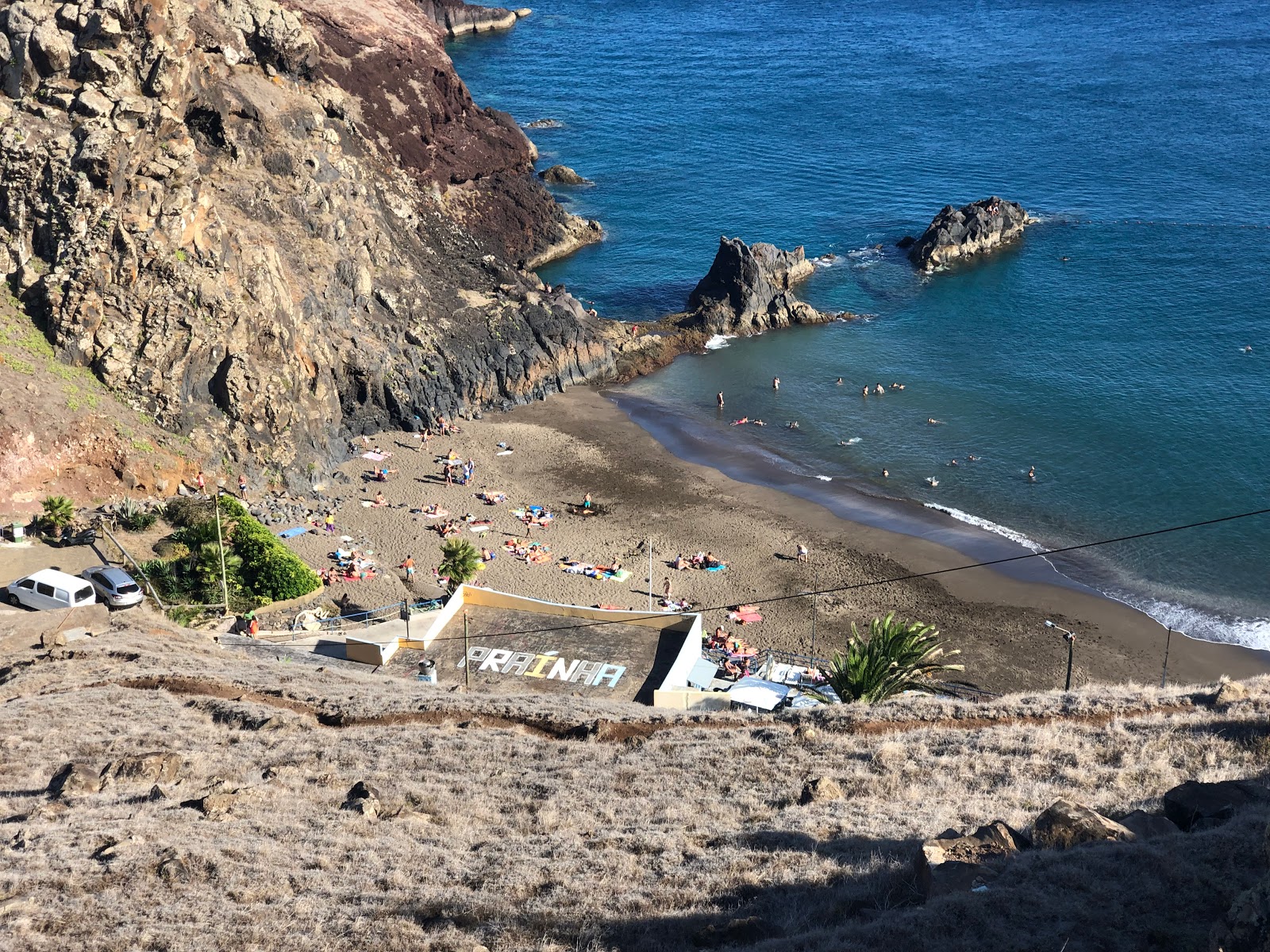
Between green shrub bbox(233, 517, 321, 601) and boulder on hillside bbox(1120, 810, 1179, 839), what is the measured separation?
24.7 metres

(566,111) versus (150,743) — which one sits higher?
(566,111)

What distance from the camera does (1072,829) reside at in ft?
44.9

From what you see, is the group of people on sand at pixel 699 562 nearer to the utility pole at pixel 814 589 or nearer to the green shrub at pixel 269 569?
the utility pole at pixel 814 589

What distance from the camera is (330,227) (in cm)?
4800

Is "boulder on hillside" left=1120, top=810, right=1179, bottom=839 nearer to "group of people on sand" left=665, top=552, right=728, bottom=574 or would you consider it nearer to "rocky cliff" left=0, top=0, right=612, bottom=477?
"group of people on sand" left=665, top=552, right=728, bottom=574

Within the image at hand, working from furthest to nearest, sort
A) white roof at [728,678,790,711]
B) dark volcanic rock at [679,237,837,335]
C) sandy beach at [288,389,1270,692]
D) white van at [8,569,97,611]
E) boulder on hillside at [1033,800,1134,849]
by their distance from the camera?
dark volcanic rock at [679,237,837,335] < sandy beach at [288,389,1270,692] < white van at [8,569,97,611] < white roof at [728,678,790,711] < boulder on hillside at [1033,800,1134,849]

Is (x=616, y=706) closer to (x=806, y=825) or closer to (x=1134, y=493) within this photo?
(x=806, y=825)

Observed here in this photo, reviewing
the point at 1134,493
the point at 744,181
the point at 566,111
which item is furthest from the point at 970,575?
the point at 566,111

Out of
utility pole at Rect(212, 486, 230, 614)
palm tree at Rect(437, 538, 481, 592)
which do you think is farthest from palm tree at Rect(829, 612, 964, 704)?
utility pole at Rect(212, 486, 230, 614)

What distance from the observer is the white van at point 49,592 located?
28.3m

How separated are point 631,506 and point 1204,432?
82.9 ft

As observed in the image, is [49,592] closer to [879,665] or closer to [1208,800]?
[879,665]

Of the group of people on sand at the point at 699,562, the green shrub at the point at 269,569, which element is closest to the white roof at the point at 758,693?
the group of people on sand at the point at 699,562

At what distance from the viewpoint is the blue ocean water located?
44.9 m
